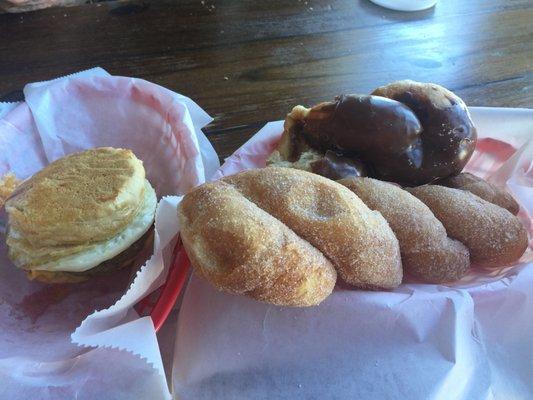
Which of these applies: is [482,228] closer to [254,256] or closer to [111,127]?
[254,256]

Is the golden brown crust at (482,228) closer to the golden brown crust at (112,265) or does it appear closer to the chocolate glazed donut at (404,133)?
the chocolate glazed donut at (404,133)

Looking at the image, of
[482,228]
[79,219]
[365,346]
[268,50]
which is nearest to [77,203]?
[79,219]

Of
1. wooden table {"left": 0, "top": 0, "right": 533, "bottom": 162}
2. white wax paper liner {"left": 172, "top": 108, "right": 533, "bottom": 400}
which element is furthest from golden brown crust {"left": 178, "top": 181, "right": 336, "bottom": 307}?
wooden table {"left": 0, "top": 0, "right": 533, "bottom": 162}

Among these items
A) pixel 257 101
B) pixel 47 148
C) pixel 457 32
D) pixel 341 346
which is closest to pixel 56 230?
pixel 47 148

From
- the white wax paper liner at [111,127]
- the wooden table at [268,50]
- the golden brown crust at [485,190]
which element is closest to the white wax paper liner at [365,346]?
the golden brown crust at [485,190]

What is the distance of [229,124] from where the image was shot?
1.08 metres

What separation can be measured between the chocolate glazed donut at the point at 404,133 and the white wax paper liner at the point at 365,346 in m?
0.21

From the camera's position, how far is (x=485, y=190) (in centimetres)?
A: 79

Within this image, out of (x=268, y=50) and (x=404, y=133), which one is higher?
(x=404, y=133)

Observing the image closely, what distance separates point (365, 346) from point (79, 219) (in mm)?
412

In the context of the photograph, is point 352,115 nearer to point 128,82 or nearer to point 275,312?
point 275,312

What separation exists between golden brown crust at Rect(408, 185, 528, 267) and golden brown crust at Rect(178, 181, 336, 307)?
0.21 m

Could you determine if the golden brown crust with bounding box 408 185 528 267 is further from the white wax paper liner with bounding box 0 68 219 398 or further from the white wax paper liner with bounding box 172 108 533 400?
the white wax paper liner with bounding box 0 68 219 398

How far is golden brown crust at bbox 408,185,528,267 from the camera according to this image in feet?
2.32
